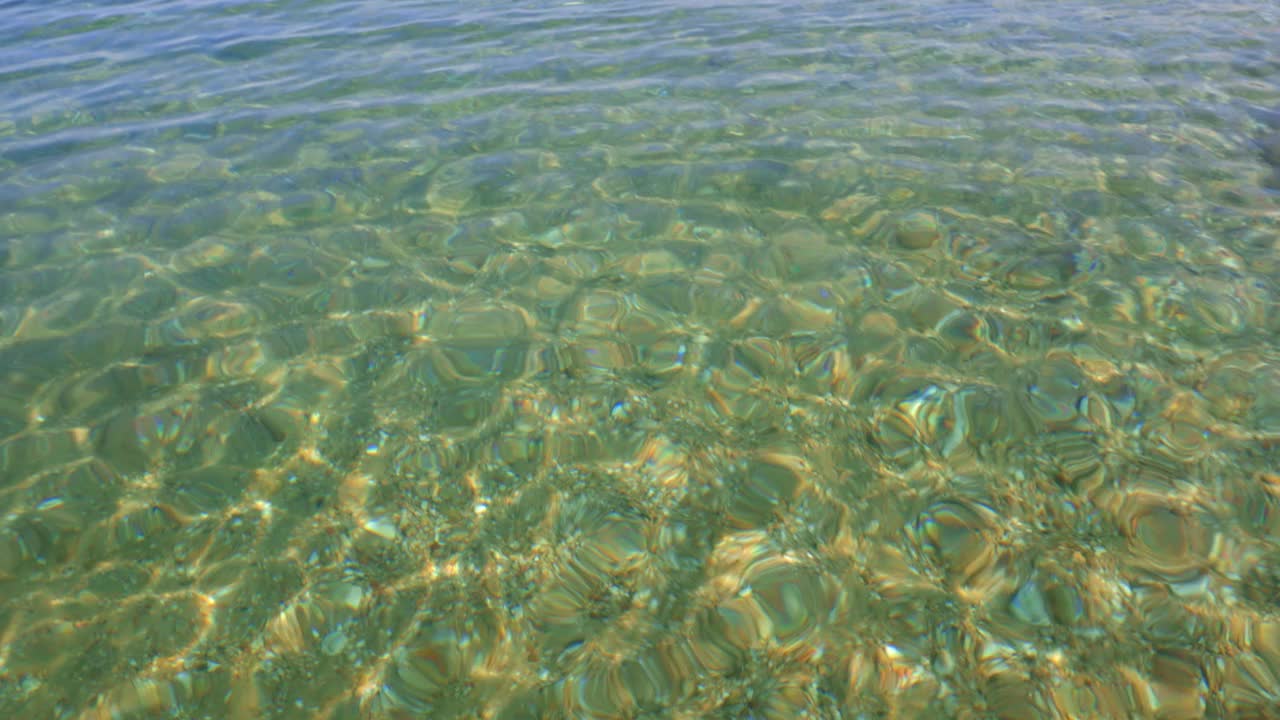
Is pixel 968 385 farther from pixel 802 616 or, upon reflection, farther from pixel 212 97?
pixel 212 97

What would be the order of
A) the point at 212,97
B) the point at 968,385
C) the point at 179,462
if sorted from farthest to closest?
the point at 212,97 → the point at 968,385 → the point at 179,462

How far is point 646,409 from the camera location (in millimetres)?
3996

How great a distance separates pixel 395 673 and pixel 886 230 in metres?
4.33

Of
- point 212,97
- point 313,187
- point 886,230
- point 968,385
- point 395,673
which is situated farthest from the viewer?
point 212,97

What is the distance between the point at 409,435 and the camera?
3863mm

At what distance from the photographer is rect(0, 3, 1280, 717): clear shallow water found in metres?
2.85

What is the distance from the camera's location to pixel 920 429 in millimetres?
3834

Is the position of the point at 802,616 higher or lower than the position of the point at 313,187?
lower

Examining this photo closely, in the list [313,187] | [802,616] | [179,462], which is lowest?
[802,616]

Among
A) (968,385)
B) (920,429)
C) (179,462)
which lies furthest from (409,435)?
(968,385)

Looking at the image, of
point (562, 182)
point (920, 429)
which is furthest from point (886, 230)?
point (562, 182)

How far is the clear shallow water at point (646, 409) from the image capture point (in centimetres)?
285

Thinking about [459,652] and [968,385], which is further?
[968,385]

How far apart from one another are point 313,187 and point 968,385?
5.23 m
